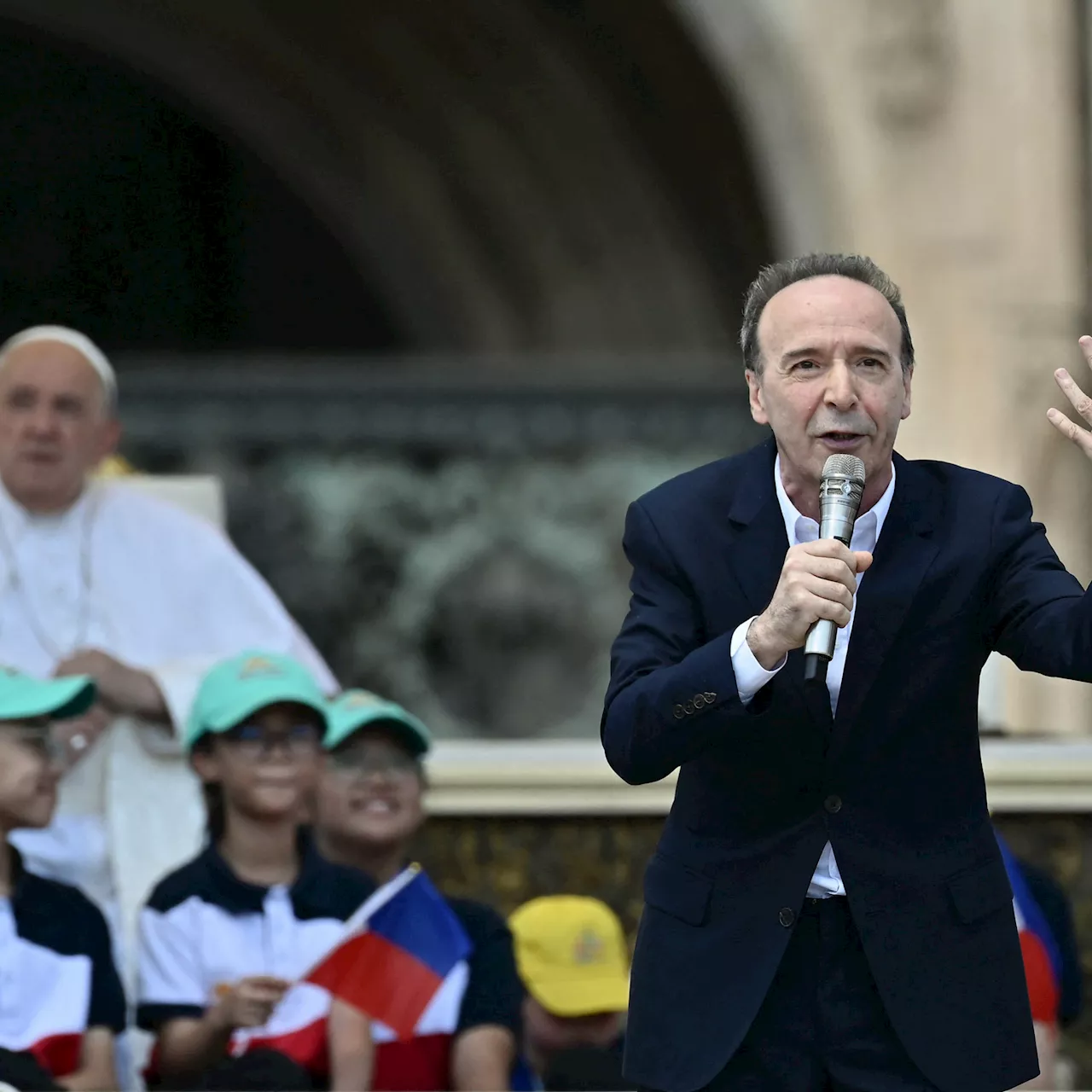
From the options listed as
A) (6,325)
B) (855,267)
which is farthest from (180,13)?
(855,267)

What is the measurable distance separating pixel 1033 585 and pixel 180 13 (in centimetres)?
921

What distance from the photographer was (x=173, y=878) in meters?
5.41

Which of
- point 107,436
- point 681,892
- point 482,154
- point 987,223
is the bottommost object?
point 681,892

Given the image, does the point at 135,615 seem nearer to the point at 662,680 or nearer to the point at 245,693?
the point at 245,693

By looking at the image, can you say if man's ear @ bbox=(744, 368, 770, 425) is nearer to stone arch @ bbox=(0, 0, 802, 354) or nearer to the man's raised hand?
the man's raised hand

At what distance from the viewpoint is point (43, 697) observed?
5.30 meters

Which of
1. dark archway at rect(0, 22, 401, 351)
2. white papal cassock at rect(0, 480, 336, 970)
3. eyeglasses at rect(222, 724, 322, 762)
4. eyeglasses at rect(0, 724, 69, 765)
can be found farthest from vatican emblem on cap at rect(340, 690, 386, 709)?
dark archway at rect(0, 22, 401, 351)

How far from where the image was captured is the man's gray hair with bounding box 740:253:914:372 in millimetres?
3008

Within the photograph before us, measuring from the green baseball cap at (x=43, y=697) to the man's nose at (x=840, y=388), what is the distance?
9.05 feet

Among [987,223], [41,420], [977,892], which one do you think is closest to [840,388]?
[977,892]

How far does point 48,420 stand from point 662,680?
11.9 ft

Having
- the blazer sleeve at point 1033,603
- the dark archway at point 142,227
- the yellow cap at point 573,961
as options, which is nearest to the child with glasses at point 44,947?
the yellow cap at point 573,961

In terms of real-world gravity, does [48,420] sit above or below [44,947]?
above

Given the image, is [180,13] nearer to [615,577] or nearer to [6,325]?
[6,325]
